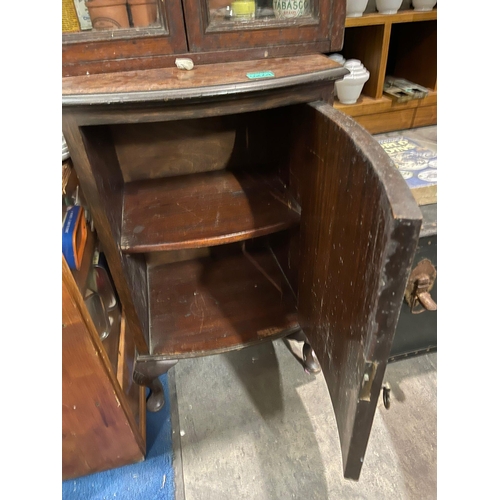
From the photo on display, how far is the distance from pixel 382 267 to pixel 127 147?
0.65 meters

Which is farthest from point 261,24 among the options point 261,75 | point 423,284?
point 423,284

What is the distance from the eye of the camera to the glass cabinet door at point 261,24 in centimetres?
61

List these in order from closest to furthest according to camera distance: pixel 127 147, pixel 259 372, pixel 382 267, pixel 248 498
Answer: pixel 382 267
pixel 127 147
pixel 248 498
pixel 259 372

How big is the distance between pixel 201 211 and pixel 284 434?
670mm

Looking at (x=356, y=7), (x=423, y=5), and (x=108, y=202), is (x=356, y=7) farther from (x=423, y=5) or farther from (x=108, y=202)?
(x=108, y=202)

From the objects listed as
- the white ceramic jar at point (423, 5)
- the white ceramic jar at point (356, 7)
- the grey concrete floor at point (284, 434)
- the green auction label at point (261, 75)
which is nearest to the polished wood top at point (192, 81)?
the green auction label at point (261, 75)

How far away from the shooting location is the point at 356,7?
0.87m

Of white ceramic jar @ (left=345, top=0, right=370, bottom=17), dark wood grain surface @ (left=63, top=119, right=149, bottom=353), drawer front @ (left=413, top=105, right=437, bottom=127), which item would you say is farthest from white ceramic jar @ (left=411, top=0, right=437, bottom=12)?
dark wood grain surface @ (left=63, top=119, right=149, bottom=353)

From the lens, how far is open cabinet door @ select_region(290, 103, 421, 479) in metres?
0.40

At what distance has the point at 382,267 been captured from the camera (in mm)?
406

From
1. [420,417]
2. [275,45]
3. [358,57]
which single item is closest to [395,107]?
[358,57]

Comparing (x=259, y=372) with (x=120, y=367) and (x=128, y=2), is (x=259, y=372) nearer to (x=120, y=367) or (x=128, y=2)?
(x=120, y=367)

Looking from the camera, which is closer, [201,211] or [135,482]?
[201,211]

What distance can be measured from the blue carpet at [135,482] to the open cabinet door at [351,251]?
22.6 inches
